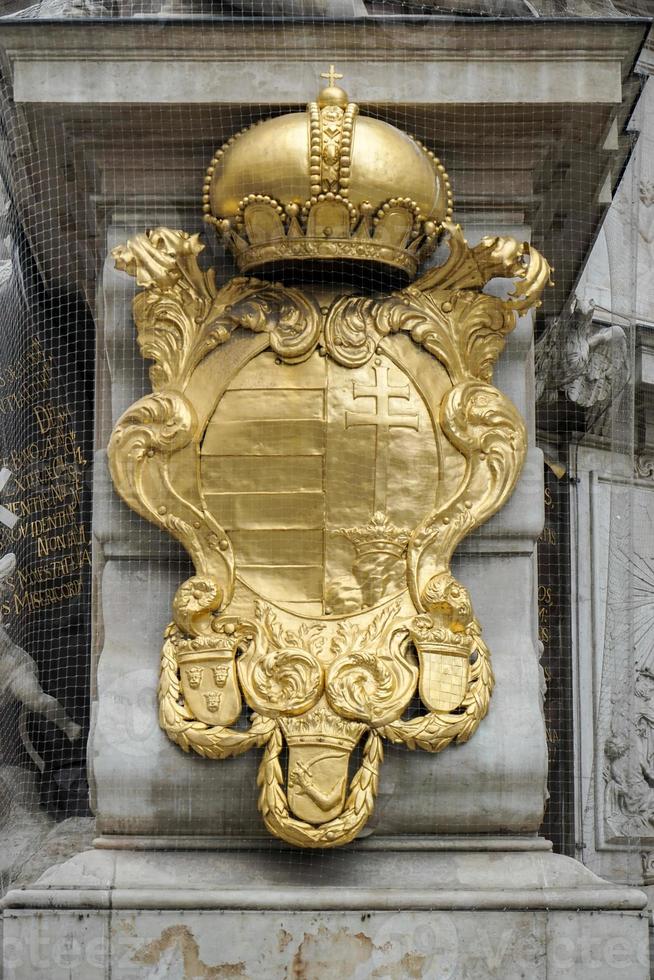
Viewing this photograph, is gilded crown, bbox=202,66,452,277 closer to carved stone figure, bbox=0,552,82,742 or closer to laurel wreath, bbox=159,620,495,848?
laurel wreath, bbox=159,620,495,848

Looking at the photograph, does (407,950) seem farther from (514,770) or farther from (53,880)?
(53,880)

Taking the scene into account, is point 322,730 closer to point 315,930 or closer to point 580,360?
point 315,930

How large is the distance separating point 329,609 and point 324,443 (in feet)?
1.71

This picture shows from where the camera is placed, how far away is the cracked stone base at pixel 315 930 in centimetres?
582

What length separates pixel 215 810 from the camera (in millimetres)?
6043

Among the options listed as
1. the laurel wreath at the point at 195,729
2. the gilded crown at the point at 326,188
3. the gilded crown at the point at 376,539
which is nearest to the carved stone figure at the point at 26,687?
the laurel wreath at the point at 195,729

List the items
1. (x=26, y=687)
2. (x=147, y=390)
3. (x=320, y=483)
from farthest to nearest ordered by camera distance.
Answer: (x=26, y=687)
(x=147, y=390)
(x=320, y=483)

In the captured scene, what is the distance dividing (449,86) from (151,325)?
3.98ft

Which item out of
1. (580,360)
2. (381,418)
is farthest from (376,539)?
(580,360)

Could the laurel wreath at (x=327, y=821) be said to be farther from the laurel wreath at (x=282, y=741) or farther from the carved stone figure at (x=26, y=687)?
the carved stone figure at (x=26, y=687)

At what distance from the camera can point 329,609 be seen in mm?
6113

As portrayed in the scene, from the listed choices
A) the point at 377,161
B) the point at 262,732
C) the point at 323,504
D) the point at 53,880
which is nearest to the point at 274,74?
the point at 377,161

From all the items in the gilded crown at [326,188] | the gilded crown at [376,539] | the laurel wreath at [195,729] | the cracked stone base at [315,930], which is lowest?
the cracked stone base at [315,930]

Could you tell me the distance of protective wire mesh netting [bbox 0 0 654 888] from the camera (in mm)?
6277
